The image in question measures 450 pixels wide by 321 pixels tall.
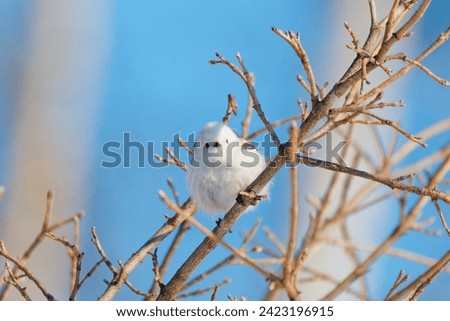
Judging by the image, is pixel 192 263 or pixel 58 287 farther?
pixel 58 287

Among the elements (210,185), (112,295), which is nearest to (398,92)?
(210,185)

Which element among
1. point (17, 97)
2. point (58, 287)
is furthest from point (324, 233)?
point (17, 97)

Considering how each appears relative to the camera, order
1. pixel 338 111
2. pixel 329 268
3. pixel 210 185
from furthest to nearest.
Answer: pixel 329 268
pixel 210 185
pixel 338 111

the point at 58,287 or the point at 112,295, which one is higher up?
the point at 58,287

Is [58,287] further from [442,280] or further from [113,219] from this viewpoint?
[442,280]

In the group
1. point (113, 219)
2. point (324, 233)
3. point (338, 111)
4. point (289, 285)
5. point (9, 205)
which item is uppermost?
point (113, 219)

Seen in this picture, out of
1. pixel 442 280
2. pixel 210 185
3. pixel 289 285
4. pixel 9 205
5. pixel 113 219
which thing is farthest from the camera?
pixel 113 219
